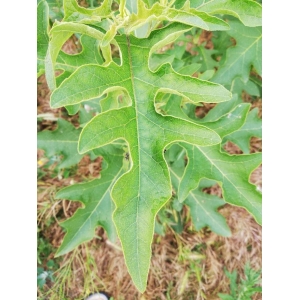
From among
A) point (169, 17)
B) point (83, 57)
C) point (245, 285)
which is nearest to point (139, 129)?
point (169, 17)

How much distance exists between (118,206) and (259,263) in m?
1.32

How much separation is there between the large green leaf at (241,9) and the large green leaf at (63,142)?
2.36ft

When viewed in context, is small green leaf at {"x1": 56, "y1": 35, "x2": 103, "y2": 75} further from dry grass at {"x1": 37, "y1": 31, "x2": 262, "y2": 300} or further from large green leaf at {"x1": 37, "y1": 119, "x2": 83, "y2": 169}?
dry grass at {"x1": 37, "y1": 31, "x2": 262, "y2": 300}

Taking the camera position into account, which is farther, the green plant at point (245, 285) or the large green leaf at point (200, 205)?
the green plant at point (245, 285)

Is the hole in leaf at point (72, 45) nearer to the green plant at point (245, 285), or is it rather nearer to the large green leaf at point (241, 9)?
the large green leaf at point (241, 9)

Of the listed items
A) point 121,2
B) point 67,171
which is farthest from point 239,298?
point 121,2

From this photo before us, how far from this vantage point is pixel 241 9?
1.08 metres

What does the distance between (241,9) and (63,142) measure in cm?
81

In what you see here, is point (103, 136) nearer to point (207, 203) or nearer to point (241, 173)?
point (241, 173)

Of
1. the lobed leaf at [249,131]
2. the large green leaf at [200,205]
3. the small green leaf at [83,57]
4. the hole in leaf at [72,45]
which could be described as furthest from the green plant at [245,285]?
the hole in leaf at [72,45]

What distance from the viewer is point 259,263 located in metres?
2.05

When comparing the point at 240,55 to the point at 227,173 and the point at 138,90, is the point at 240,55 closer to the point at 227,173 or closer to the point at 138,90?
the point at 227,173

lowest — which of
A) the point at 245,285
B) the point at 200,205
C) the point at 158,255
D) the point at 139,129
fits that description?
the point at 158,255

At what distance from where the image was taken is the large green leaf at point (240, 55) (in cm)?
162
